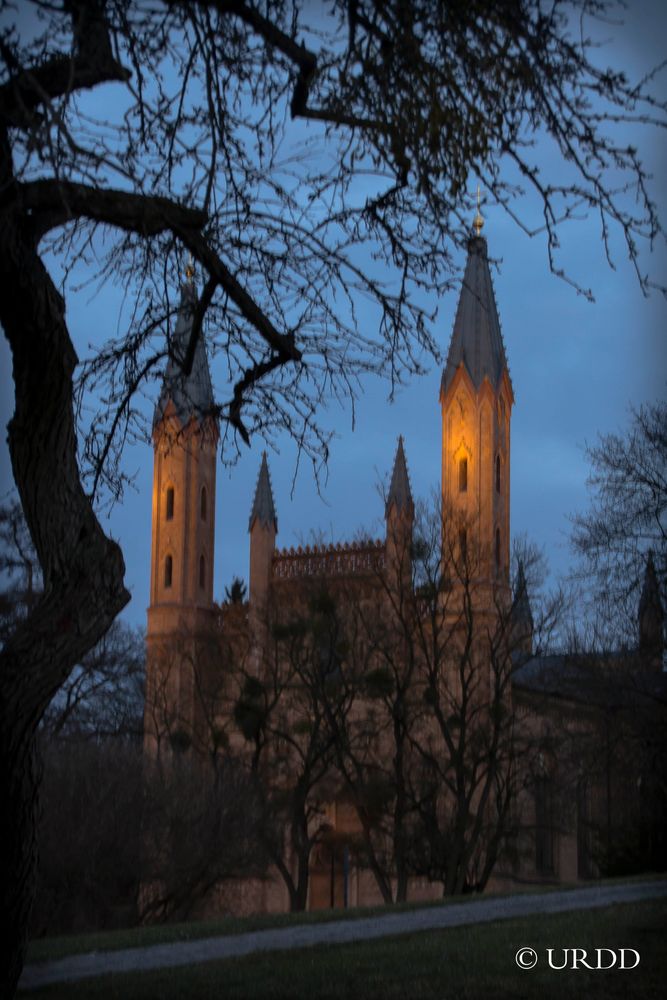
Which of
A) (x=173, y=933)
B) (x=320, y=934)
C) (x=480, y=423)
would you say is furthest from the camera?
(x=480, y=423)

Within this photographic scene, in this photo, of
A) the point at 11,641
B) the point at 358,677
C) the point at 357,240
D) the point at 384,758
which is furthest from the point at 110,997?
the point at 384,758

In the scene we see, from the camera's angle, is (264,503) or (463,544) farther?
(264,503)

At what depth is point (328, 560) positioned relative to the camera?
4962 cm

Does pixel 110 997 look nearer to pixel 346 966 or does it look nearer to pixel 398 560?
pixel 346 966

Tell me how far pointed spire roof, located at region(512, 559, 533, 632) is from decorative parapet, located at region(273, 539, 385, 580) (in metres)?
7.72

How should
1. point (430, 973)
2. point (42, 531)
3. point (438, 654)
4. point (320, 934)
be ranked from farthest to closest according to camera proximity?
point (438, 654) < point (320, 934) < point (430, 973) < point (42, 531)

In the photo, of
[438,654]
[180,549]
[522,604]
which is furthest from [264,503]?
[438,654]

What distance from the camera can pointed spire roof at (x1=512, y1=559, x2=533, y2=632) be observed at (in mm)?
34562

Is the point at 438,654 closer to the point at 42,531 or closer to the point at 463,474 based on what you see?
the point at 463,474

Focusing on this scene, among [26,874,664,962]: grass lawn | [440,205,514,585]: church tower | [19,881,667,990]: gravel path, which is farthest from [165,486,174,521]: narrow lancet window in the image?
[26,874,664,962]: grass lawn

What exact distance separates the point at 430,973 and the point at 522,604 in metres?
28.2

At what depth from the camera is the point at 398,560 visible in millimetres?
35062

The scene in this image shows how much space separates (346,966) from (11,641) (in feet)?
14.3

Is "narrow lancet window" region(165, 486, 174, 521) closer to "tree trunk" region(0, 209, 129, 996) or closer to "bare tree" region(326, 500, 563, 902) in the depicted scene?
"bare tree" region(326, 500, 563, 902)
